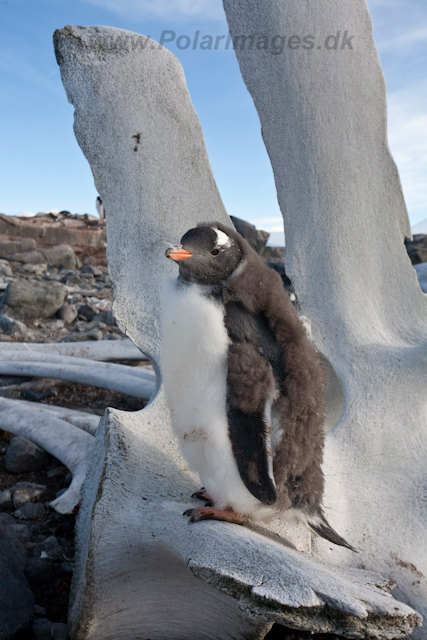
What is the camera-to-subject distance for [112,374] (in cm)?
443

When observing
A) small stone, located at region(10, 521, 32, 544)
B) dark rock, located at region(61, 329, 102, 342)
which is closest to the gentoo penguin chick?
small stone, located at region(10, 521, 32, 544)

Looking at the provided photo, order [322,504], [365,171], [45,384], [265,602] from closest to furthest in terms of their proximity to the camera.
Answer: [265,602], [322,504], [365,171], [45,384]

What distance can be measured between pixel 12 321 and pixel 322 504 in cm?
554

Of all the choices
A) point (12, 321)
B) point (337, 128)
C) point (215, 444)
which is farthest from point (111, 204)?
point (12, 321)

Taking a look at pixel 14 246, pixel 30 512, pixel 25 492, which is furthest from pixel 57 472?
pixel 14 246

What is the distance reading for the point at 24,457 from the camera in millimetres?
3365

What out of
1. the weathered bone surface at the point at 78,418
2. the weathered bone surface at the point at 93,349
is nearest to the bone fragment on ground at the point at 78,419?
the weathered bone surface at the point at 78,418

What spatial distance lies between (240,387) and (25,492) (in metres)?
1.88

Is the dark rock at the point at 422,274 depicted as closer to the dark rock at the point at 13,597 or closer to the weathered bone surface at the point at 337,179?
the weathered bone surface at the point at 337,179

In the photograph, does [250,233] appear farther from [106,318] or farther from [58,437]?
[58,437]

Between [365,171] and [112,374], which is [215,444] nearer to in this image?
[365,171]

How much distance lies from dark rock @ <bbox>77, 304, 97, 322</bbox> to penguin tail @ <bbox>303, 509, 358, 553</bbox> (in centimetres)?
604

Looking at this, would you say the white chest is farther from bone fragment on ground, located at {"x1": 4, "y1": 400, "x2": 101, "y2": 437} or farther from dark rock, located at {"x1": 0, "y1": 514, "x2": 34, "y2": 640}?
bone fragment on ground, located at {"x1": 4, "y1": 400, "x2": 101, "y2": 437}

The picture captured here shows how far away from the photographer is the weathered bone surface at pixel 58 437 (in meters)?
2.84
